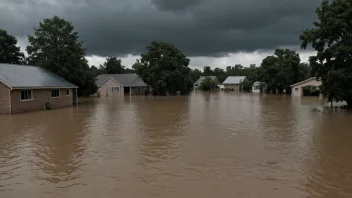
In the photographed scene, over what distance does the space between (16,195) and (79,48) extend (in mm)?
35876

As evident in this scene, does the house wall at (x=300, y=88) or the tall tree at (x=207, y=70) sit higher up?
the tall tree at (x=207, y=70)

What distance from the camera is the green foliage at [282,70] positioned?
7081cm

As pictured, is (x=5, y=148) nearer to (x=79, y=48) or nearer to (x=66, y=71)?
(x=66, y=71)

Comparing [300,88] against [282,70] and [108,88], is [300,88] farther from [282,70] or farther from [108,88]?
[108,88]

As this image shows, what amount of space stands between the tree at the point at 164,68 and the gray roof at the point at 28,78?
26886 mm

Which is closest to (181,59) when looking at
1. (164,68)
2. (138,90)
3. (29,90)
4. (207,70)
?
(164,68)

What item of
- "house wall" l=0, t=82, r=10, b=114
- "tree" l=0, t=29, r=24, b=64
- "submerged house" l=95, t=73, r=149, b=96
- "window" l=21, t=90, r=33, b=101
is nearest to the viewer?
"house wall" l=0, t=82, r=10, b=114

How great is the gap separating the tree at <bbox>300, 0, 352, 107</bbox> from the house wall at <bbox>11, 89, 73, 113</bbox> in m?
26.8

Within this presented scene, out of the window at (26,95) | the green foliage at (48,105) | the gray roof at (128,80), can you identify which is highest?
the gray roof at (128,80)

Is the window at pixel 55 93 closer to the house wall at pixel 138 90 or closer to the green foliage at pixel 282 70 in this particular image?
the house wall at pixel 138 90

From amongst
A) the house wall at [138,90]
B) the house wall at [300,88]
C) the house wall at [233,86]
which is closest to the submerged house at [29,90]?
the house wall at [138,90]

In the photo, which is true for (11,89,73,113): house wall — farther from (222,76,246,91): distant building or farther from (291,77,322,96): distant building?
(222,76,246,91): distant building

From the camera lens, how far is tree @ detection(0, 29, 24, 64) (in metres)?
55.9

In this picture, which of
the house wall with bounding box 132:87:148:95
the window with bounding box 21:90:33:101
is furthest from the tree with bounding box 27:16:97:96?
the house wall with bounding box 132:87:148:95
